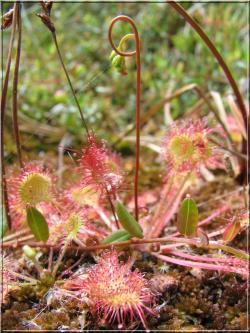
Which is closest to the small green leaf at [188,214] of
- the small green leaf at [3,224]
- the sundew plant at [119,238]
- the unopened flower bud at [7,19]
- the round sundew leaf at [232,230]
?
the sundew plant at [119,238]

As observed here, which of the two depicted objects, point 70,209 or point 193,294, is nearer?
point 193,294

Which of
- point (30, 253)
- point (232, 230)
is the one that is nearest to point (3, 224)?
point (30, 253)

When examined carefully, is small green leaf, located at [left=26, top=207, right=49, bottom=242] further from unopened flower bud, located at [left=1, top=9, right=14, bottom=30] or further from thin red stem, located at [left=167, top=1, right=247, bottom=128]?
thin red stem, located at [left=167, top=1, right=247, bottom=128]

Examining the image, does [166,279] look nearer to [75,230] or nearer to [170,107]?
[75,230]

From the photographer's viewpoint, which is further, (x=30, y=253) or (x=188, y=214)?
(x=30, y=253)

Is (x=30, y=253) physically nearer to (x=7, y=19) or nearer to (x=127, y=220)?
(x=127, y=220)

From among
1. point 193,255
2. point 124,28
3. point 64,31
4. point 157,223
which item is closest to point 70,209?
point 157,223

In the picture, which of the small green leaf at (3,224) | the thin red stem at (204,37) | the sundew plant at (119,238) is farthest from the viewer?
the small green leaf at (3,224)

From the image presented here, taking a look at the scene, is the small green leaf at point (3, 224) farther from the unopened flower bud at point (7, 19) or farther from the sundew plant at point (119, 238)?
the unopened flower bud at point (7, 19)
